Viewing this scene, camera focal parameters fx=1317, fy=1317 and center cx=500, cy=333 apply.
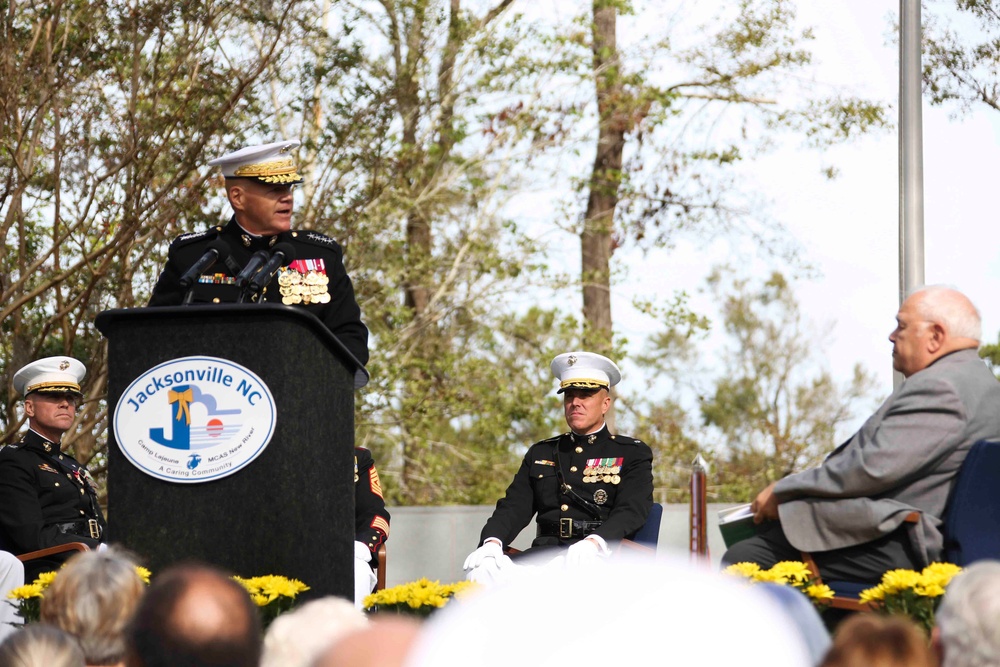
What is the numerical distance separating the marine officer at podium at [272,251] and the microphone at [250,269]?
0.29 feet

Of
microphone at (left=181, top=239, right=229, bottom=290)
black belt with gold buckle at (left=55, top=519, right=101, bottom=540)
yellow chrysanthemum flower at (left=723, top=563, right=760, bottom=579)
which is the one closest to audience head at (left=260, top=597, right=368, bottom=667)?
microphone at (left=181, top=239, right=229, bottom=290)

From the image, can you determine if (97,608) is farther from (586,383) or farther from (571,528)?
(586,383)

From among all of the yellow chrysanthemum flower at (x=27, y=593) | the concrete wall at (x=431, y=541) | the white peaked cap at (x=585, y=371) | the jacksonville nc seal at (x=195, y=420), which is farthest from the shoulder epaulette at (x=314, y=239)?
the concrete wall at (x=431, y=541)

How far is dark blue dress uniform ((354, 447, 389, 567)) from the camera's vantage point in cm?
580

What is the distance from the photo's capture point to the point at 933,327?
175 inches

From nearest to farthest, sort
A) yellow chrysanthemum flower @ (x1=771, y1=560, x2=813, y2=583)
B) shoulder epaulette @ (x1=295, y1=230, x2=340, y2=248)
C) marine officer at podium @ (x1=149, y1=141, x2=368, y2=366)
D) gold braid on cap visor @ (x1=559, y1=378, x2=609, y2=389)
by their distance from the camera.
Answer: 1. yellow chrysanthemum flower @ (x1=771, y1=560, x2=813, y2=583)
2. marine officer at podium @ (x1=149, y1=141, x2=368, y2=366)
3. shoulder epaulette @ (x1=295, y1=230, x2=340, y2=248)
4. gold braid on cap visor @ (x1=559, y1=378, x2=609, y2=389)

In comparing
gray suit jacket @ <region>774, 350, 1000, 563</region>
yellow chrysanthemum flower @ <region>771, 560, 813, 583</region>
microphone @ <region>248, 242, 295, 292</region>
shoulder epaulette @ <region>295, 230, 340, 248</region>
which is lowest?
yellow chrysanthemum flower @ <region>771, 560, 813, 583</region>

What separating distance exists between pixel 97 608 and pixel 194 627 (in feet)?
2.48

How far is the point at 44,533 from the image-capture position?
5.88m

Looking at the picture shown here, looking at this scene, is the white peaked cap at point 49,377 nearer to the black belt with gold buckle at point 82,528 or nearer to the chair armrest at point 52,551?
the black belt with gold buckle at point 82,528

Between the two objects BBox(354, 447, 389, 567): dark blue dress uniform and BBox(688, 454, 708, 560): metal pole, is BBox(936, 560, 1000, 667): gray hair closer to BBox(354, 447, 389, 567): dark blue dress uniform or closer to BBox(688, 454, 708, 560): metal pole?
BBox(354, 447, 389, 567): dark blue dress uniform

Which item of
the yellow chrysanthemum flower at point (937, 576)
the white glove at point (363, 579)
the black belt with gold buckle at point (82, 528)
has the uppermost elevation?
the yellow chrysanthemum flower at point (937, 576)

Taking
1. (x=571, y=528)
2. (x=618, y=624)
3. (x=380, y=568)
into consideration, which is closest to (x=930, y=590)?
(x=571, y=528)

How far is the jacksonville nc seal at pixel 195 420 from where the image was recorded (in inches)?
130
